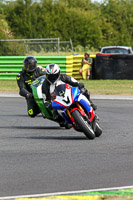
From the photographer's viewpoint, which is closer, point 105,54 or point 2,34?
point 105,54

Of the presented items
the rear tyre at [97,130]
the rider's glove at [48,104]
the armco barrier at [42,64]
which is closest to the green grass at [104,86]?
the armco barrier at [42,64]

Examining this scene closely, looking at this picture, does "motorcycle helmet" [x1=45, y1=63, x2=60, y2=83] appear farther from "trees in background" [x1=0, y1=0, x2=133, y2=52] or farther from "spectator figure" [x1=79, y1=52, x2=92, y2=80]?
"trees in background" [x1=0, y1=0, x2=133, y2=52]

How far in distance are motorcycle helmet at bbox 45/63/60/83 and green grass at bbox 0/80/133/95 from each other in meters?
9.82

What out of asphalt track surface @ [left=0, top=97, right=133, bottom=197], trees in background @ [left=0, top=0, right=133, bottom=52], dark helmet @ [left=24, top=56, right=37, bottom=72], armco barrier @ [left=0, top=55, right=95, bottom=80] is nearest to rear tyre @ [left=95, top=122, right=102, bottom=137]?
asphalt track surface @ [left=0, top=97, right=133, bottom=197]

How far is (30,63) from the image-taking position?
1240cm

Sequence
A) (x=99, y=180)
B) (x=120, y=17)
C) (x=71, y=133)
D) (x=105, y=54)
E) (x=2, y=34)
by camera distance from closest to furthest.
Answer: (x=99, y=180), (x=71, y=133), (x=105, y=54), (x=2, y=34), (x=120, y=17)

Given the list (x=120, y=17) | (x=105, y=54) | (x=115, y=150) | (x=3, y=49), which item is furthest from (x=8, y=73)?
(x=120, y=17)

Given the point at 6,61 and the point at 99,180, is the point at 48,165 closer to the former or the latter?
the point at 99,180

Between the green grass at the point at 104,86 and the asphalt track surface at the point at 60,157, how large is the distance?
7.22 metres

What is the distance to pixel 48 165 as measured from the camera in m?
7.15

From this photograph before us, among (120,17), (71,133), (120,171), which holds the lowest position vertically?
(120,17)

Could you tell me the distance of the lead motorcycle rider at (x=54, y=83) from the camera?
9.84 meters

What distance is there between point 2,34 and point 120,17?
→ 38.0 meters

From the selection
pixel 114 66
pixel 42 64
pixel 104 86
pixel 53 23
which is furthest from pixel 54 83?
pixel 53 23
